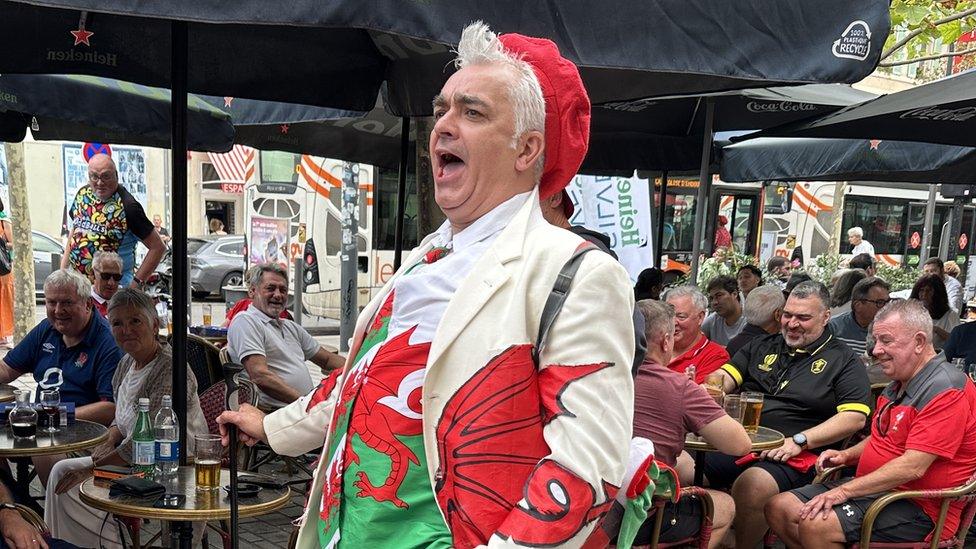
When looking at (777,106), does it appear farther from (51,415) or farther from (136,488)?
(136,488)

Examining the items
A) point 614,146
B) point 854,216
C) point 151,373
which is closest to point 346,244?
point 614,146

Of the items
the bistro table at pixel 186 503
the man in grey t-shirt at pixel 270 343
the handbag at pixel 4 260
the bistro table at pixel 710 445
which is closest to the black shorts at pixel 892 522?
the bistro table at pixel 710 445

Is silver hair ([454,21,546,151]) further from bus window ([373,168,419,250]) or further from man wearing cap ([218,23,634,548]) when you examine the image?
bus window ([373,168,419,250])

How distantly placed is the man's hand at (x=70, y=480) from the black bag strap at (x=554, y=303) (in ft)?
10.4

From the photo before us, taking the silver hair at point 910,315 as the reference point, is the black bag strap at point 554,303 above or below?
above

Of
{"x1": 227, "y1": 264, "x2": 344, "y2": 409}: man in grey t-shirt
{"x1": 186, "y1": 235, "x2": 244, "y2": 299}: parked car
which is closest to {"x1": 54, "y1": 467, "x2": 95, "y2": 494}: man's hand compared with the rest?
{"x1": 227, "y1": 264, "x2": 344, "y2": 409}: man in grey t-shirt

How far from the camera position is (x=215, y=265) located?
2147 cm

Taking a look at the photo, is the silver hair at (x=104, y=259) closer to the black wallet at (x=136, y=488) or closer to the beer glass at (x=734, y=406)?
the black wallet at (x=136, y=488)

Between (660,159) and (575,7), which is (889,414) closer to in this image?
(575,7)

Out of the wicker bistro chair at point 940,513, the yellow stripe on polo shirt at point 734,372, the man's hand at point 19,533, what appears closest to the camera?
the man's hand at point 19,533

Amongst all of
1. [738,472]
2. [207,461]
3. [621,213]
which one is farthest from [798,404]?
[621,213]

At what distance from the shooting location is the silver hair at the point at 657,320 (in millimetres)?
3984

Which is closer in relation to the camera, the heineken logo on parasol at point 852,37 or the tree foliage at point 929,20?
the heineken logo on parasol at point 852,37

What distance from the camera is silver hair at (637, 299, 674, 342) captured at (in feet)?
13.1
